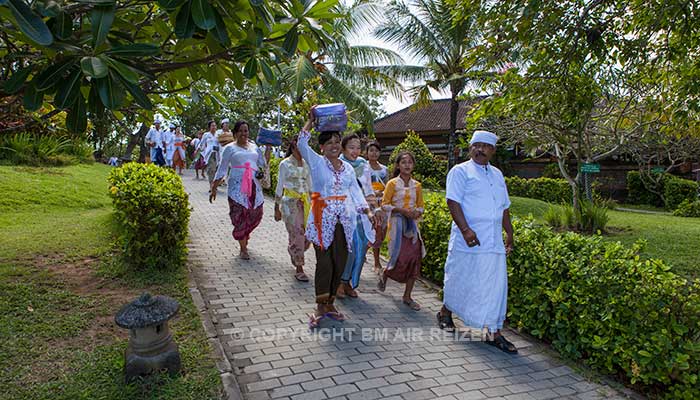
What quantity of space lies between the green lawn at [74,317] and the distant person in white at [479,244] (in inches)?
86.6

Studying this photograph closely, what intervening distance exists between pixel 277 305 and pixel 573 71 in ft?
15.1

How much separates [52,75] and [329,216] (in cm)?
260

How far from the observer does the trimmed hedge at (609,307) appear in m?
3.43

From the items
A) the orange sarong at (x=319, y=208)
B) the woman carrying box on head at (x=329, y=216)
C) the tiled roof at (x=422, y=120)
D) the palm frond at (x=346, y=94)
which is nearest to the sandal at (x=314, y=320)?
the woman carrying box on head at (x=329, y=216)

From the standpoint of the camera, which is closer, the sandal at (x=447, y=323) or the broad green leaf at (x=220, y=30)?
the broad green leaf at (x=220, y=30)

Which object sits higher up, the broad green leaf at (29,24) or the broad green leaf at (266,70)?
the broad green leaf at (266,70)

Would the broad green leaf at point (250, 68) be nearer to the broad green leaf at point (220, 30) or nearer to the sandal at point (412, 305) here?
the broad green leaf at point (220, 30)

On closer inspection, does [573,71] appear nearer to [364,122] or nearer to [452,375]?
[452,375]

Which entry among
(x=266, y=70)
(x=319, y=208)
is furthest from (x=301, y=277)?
(x=266, y=70)

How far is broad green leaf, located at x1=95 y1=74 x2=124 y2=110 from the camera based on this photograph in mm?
2232

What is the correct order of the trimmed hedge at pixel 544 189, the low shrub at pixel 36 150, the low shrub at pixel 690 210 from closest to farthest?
1. the low shrub at pixel 36 150
2. the low shrub at pixel 690 210
3. the trimmed hedge at pixel 544 189

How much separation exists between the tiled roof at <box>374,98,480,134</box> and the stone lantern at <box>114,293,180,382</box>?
74.9 ft

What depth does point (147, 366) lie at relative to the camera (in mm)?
3365

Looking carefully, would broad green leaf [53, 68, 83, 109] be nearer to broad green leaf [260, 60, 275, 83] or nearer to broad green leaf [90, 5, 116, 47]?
broad green leaf [90, 5, 116, 47]
